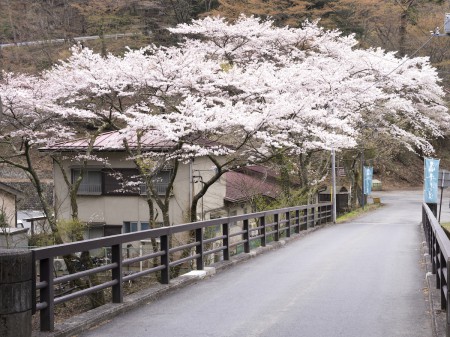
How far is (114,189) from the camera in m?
25.7

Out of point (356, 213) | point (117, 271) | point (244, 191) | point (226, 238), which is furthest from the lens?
point (356, 213)

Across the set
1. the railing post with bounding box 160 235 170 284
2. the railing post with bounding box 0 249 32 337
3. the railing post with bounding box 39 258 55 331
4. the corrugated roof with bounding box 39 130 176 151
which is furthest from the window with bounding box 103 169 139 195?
the railing post with bounding box 0 249 32 337

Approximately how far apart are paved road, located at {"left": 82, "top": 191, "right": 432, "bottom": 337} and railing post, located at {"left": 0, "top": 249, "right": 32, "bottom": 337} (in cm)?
133

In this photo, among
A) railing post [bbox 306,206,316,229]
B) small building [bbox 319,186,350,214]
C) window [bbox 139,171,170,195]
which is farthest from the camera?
small building [bbox 319,186,350,214]

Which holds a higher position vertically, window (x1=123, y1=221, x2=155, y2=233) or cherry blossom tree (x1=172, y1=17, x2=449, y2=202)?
cherry blossom tree (x1=172, y1=17, x2=449, y2=202)

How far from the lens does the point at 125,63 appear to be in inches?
778

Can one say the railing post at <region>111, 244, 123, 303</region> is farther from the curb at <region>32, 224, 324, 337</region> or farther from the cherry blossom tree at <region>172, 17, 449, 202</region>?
the cherry blossom tree at <region>172, 17, 449, 202</region>

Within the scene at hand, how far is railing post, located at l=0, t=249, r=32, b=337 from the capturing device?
17.0 feet

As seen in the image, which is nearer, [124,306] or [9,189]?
[124,306]

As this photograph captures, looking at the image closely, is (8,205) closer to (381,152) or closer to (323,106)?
(323,106)

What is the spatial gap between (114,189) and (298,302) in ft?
59.6

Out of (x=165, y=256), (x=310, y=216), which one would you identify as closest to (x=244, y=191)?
(x=310, y=216)

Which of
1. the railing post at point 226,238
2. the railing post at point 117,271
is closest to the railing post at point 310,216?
A: the railing post at point 226,238

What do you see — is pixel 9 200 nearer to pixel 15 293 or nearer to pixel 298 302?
pixel 298 302
